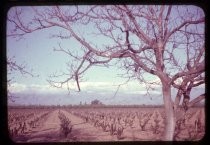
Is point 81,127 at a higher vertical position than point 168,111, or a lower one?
lower

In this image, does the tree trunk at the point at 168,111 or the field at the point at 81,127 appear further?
the tree trunk at the point at 168,111

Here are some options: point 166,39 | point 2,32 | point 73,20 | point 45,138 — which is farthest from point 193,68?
point 2,32

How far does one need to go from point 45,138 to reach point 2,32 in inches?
49.9

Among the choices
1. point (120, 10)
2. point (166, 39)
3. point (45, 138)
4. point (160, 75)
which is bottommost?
point (45, 138)

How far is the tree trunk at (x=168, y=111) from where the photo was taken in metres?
4.51

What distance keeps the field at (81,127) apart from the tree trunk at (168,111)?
5 cm

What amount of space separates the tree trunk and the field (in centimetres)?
5

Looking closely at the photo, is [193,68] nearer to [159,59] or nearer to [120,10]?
[159,59]

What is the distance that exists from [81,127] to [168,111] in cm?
109

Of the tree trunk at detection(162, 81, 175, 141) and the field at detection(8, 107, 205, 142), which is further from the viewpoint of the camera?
the tree trunk at detection(162, 81, 175, 141)

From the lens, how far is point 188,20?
4.40 metres

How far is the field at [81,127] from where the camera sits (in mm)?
4230

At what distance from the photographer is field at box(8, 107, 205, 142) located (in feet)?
13.9

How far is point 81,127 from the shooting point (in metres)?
4.68
